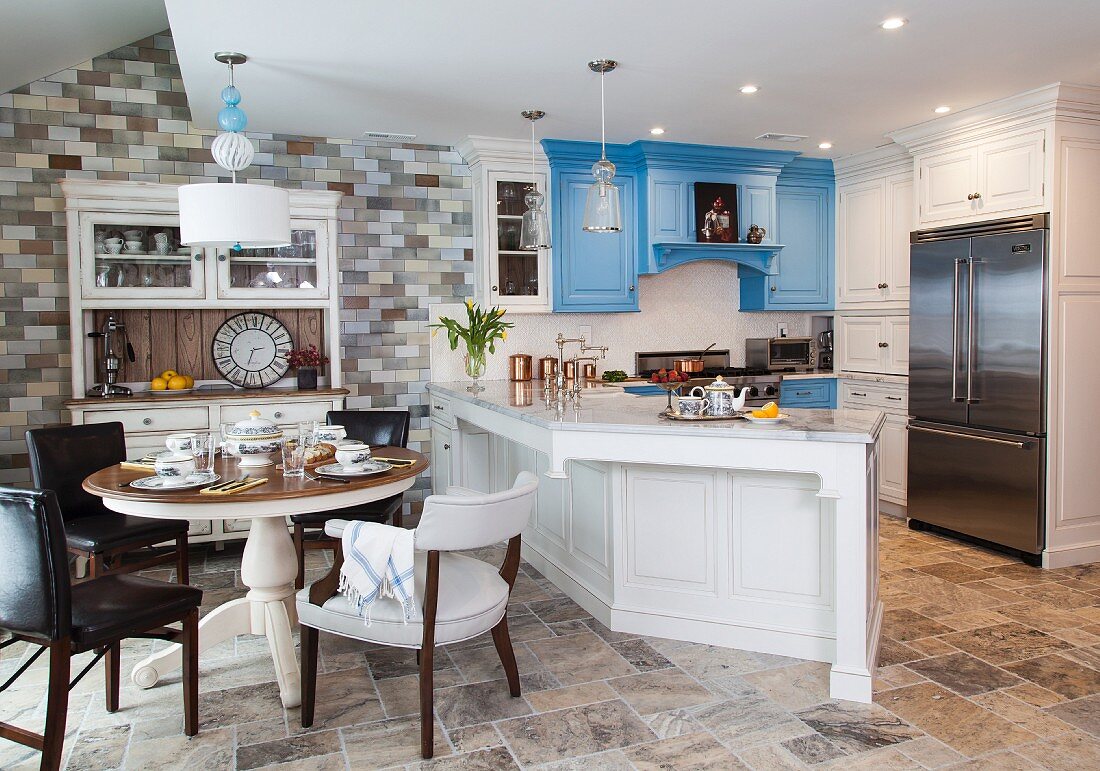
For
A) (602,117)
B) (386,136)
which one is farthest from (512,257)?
(602,117)

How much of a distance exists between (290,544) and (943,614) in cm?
286

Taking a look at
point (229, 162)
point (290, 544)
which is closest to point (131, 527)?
point (290, 544)

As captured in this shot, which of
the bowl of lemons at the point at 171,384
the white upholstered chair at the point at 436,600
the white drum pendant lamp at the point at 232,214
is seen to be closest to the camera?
the white upholstered chair at the point at 436,600

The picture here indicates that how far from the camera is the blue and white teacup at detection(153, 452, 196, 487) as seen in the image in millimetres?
2918

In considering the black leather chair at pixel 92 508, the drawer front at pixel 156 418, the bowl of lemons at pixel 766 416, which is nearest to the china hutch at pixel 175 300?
the drawer front at pixel 156 418

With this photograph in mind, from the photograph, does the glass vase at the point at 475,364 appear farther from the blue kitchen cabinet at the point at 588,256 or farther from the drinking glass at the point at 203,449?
the drinking glass at the point at 203,449

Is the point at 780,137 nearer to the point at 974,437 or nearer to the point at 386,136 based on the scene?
the point at 974,437

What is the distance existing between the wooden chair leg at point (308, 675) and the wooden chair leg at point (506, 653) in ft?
1.98

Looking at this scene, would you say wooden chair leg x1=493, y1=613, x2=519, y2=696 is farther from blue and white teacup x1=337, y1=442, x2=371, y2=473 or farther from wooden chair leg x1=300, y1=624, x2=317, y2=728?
blue and white teacup x1=337, y1=442, x2=371, y2=473

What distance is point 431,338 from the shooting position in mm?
5762

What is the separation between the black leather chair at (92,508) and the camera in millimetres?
3461

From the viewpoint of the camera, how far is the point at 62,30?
4375 mm

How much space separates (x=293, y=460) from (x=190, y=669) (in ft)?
2.46

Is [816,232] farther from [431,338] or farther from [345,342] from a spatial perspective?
[345,342]
